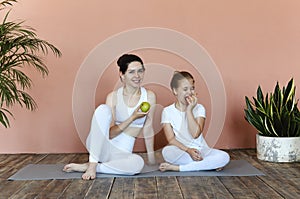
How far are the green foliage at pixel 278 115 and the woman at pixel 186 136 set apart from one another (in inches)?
16.4

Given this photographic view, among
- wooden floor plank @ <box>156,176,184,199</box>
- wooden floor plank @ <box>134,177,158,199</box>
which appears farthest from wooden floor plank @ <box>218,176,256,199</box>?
wooden floor plank @ <box>134,177,158,199</box>

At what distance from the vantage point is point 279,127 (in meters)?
2.73

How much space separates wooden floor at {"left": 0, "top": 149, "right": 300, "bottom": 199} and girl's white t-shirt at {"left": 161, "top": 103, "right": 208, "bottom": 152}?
1.00 feet

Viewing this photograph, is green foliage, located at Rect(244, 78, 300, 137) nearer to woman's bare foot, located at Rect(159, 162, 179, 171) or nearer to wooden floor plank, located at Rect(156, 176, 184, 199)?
woman's bare foot, located at Rect(159, 162, 179, 171)

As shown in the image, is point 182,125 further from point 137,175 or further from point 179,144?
point 137,175

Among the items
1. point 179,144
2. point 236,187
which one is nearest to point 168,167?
point 179,144

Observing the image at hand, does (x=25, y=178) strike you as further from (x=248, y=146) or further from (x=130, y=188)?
(x=248, y=146)

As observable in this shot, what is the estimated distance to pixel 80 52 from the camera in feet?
10.2

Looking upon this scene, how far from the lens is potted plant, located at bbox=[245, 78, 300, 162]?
106 inches

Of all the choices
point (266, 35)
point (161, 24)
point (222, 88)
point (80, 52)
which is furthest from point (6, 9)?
point (266, 35)

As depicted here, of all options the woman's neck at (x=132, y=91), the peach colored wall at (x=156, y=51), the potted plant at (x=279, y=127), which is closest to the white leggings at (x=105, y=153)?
the woman's neck at (x=132, y=91)

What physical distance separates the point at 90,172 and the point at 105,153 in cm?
16

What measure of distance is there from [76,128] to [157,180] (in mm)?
1060

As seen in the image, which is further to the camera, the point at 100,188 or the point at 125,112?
the point at 125,112
